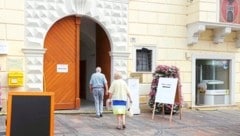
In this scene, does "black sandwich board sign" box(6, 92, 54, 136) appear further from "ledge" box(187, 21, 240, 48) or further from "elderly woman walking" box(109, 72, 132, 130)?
"ledge" box(187, 21, 240, 48)

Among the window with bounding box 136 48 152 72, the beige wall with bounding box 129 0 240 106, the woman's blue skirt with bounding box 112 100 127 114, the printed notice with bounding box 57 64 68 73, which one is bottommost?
the woman's blue skirt with bounding box 112 100 127 114

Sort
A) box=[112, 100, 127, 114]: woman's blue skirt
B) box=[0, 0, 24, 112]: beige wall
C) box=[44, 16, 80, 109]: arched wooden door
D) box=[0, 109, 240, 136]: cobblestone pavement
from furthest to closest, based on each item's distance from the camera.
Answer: box=[44, 16, 80, 109]: arched wooden door
box=[0, 0, 24, 112]: beige wall
box=[112, 100, 127, 114]: woman's blue skirt
box=[0, 109, 240, 136]: cobblestone pavement

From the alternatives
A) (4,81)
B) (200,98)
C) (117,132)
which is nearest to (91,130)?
(117,132)

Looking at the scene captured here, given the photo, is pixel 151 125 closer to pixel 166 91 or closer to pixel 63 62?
pixel 166 91

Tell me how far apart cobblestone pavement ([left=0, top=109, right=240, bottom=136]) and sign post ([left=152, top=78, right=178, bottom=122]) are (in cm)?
58

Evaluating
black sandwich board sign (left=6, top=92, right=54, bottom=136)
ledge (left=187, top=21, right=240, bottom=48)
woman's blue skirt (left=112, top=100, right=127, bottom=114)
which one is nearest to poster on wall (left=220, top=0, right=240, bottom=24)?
ledge (left=187, top=21, right=240, bottom=48)

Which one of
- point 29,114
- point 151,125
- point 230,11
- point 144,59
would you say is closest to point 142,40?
point 144,59

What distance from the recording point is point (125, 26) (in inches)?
514

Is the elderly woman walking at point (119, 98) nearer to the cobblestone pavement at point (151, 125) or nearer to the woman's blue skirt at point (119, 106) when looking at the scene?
the woman's blue skirt at point (119, 106)

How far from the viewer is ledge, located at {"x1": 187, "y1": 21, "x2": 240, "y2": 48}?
1349 cm

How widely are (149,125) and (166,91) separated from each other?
1688mm

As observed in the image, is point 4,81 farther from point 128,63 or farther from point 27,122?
point 27,122

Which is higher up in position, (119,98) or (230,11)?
(230,11)

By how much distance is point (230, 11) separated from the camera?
45.9 ft
